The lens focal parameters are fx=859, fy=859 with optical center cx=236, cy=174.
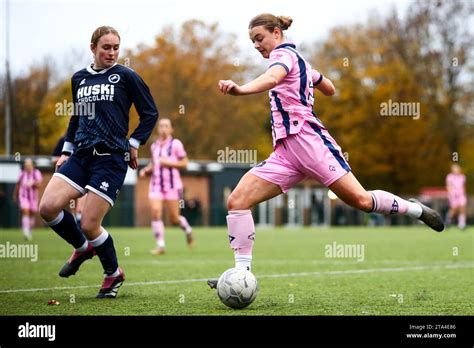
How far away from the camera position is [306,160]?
7.61 m

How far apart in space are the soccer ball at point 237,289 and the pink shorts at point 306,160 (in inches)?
36.7

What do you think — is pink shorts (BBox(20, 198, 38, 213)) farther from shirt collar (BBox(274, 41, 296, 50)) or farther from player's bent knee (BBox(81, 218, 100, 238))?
shirt collar (BBox(274, 41, 296, 50))

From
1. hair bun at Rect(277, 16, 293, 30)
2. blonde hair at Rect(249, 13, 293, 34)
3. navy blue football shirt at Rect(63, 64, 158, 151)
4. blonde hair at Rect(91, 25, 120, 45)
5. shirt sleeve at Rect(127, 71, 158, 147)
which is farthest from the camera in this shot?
shirt sleeve at Rect(127, 71, 158, 147)

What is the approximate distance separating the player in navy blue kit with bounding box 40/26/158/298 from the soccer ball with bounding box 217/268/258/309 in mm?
1431

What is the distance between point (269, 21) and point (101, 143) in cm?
195

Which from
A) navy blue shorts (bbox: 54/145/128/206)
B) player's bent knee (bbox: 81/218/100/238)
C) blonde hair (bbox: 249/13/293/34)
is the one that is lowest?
player's bent knee (bbox: 81/218/100/238)

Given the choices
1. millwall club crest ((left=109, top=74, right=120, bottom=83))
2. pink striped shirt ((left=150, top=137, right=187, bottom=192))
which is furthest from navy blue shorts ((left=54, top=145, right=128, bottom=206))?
pink striped shirt ((left=150, top=137, right=187, bottom=192))

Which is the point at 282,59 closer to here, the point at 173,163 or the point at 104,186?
the point at 104,186

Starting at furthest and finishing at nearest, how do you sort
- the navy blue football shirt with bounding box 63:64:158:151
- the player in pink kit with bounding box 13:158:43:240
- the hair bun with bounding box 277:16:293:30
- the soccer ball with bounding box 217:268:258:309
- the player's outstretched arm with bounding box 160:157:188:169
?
the player in pink kit with bounding box 13:158:43:240, the player's outstretched arm with bounding box 160:157:188:169, the navy blue football shirt with bounding box 63:64:158:151, the hair bun with bounding box 277:16:293:30, the soccer ball with bounding box 217:268:258:309

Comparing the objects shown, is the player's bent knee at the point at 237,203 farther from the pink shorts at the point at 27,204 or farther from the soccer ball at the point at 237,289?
the pink shorts at the point at 27,204

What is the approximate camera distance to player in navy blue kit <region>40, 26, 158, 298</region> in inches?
316

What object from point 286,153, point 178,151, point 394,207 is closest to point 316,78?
point 286,153
